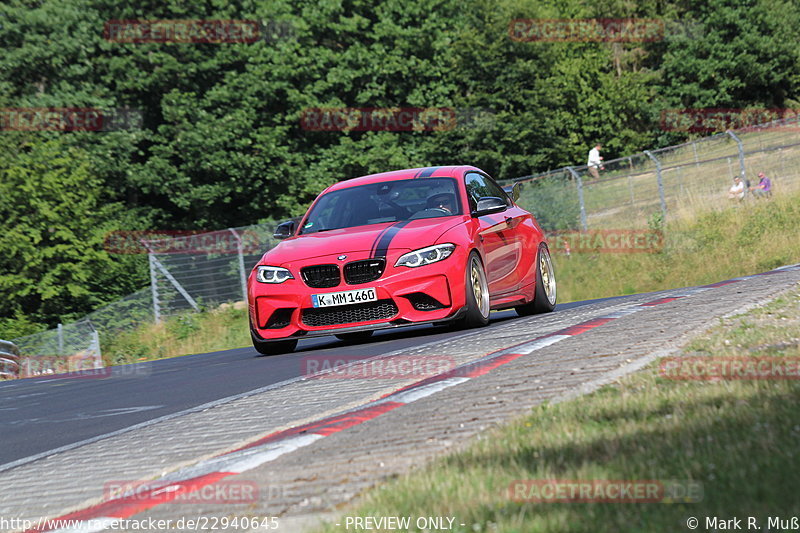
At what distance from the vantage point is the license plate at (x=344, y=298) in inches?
438

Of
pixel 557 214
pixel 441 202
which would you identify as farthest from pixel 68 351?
pixel 441 202

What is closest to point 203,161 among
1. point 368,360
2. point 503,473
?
point 368,360

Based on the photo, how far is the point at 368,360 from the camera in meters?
9.83

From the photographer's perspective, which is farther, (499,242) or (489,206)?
(499,242)

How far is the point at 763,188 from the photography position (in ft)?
97.2

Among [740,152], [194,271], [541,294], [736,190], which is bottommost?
[541,294]

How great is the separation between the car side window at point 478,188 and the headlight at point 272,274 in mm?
2277

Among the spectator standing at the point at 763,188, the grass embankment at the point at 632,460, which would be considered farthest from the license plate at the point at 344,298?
the spectator standing at the point at 763,188

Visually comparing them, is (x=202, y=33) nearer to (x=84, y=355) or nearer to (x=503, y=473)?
(x=84, y=355)

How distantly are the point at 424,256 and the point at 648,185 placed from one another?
20052 mm

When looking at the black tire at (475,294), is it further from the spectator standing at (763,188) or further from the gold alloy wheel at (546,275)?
the spectator standing at (763,188)

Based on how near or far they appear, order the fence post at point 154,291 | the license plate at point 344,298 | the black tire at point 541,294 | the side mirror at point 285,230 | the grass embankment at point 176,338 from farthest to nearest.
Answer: the fence post at point 154,291
the grass embankment at point 176,338
the black tire at point 541,294
the side mirror at point 285,230
the license plate at point 344,298

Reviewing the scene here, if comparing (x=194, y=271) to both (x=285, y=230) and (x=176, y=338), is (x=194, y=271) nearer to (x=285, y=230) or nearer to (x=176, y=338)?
(x=176, y=338)

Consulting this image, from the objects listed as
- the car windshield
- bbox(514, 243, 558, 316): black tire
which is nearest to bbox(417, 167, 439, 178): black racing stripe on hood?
the car windshield
